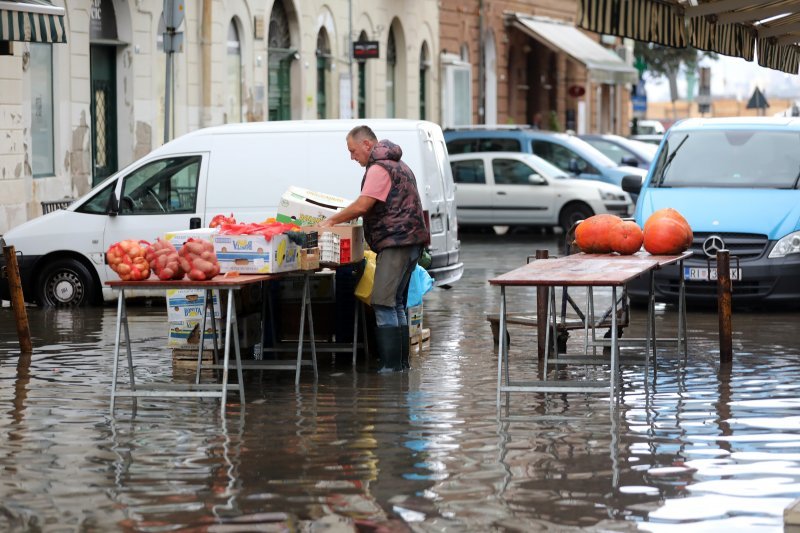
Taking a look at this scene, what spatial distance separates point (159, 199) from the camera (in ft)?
55.8

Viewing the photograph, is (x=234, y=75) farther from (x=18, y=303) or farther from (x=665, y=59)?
(x=665, y=59)

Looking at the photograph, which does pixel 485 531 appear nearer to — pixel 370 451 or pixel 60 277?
pixel 370 451

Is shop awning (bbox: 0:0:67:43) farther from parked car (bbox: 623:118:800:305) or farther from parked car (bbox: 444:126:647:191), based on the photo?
parked car (bbox: 444:126:647:191)

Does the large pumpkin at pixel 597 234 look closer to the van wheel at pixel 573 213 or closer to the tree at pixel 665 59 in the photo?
the van wheel at pixel 573 213

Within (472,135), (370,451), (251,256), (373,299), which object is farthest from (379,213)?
(472,135)

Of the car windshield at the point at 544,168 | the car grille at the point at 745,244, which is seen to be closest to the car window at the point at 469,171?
the car windshield at the point at 544,168

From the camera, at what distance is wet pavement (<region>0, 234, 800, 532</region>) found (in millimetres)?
7477

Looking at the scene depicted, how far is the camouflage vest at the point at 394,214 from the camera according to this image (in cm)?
1222

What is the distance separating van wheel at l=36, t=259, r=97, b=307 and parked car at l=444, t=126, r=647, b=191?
43.1 feet

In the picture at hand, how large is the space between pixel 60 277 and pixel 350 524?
11.1 meters

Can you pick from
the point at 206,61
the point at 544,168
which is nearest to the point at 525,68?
the point at 544,168

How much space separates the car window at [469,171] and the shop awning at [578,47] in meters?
18.9

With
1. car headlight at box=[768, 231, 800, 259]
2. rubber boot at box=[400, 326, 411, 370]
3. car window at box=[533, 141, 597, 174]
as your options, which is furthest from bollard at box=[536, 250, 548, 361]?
car window at box=[533, 141, 597, 174]

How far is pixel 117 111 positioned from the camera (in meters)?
26.3
